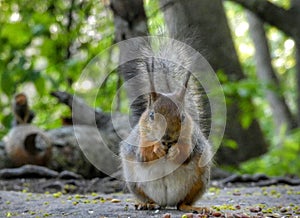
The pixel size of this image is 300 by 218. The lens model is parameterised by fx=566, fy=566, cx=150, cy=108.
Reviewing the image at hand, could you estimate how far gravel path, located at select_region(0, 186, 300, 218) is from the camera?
279 centimetres

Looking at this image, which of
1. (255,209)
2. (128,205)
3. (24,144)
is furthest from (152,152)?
(24,144)

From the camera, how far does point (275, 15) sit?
5.61 meters

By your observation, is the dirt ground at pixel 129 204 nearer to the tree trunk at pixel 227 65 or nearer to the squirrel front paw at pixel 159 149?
the squirrel front paw at pixel 159 149

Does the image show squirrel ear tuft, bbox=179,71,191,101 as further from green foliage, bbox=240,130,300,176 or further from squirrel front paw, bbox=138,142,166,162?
green foliage, bbox=240,130,300,176

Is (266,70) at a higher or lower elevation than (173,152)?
higher

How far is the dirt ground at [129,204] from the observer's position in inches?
110

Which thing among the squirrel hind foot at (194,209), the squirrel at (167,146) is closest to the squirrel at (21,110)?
the squirrel at (167,146)

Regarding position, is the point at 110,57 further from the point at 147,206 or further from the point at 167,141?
the point at 167,141

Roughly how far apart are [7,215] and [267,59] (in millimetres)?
5882

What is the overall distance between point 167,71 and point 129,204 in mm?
853

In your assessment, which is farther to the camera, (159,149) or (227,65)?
(227,65)


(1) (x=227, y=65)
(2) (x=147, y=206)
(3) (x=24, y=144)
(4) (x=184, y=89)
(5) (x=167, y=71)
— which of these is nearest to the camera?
(4) (x=184, y=89)

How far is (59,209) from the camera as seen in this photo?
2896 mm

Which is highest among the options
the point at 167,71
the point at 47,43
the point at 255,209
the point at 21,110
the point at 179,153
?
the point at 47,43
